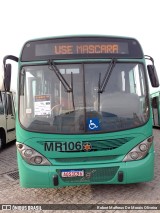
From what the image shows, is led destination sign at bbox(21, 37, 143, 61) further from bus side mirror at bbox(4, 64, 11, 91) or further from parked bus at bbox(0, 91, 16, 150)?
parked bus at bbox(0, 91, 16, 150)

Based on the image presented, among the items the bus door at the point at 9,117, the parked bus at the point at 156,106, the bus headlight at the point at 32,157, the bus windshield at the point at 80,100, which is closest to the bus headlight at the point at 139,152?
the bus windshield at the point at 80,100

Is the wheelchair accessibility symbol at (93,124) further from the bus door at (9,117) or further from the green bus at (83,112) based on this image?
the bus door at (9,117)

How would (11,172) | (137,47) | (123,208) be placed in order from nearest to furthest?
(123,208), (137,47), (11,172)

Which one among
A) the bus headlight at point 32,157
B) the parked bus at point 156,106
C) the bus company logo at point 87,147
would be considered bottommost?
the parked bus at point 156,106

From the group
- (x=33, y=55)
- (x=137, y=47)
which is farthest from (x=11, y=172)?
(x=137, y=47)

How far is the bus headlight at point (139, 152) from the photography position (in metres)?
4.00

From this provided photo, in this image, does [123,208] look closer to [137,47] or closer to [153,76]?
[153,76]

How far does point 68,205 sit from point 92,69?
7.58ft

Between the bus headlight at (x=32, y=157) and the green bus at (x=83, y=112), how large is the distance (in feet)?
0.05

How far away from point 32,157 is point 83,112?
1118mm

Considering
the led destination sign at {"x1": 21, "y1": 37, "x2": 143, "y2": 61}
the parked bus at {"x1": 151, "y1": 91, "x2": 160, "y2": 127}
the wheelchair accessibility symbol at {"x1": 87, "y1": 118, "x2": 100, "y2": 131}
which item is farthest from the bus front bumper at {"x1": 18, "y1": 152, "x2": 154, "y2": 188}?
the parked bus at {"x1": 151, "y1": 91, "x2": 160, "y2": 127}

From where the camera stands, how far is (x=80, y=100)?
4.07m

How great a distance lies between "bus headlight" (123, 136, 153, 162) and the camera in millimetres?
4004

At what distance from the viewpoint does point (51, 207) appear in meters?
3.94
